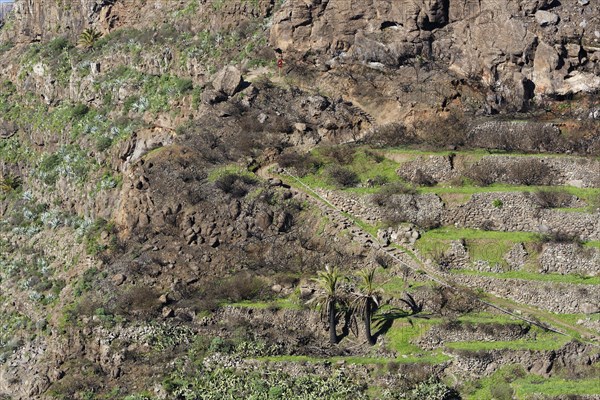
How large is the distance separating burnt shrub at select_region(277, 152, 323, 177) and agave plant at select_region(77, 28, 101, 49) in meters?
28.9

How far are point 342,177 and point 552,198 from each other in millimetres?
12031

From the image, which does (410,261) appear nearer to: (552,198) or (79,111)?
(552,198)

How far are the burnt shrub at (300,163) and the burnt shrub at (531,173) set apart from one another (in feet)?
37.5

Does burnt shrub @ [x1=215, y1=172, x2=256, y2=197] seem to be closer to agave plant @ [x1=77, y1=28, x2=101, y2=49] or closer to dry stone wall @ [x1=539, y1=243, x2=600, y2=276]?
dry stone wall @ [x1=539, y1=243, x2=600, y2=276]

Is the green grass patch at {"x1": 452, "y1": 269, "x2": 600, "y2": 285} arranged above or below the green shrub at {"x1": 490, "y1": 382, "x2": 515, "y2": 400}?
above

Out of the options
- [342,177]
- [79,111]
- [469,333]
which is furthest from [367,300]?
[79,111]

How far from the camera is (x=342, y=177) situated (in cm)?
6294

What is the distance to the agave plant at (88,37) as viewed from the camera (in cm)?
8700

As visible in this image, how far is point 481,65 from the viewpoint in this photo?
69125 millimetres

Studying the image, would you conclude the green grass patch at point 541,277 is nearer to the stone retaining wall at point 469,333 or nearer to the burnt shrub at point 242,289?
the stone retaining wall at point 469,333

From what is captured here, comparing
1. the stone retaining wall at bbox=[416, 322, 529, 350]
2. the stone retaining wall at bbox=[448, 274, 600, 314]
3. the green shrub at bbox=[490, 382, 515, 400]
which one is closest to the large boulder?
the stone retaining wall at bbox=[448, 274, 600, 314]

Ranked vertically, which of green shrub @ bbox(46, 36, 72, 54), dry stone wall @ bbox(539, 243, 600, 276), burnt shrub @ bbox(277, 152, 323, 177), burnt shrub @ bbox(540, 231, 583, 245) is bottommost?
dry stone wall @ bbox(539, 243, 600, 276)

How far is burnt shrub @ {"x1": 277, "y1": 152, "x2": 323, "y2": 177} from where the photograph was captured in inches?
2527

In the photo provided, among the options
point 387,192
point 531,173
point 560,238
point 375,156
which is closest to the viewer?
point 560,238
